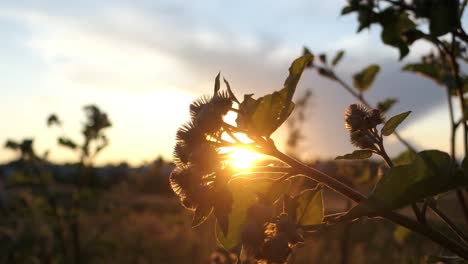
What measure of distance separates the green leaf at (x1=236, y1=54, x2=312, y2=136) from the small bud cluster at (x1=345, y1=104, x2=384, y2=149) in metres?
0.31

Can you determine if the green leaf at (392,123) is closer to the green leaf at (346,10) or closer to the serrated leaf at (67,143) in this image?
the green leaf at (346,10)

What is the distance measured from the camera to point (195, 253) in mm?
10719

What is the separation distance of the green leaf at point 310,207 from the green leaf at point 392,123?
266 millimetres

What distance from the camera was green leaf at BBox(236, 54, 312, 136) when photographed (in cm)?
135

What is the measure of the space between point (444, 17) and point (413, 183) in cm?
115

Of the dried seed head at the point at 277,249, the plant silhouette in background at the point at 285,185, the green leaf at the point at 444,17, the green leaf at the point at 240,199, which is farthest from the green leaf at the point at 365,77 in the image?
the dried seed head at the point at 277,249

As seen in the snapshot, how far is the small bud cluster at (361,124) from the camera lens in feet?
5.25

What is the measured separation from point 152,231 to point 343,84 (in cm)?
1105

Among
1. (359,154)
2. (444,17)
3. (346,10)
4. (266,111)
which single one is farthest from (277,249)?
(346,10)

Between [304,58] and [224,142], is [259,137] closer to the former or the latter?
[224,142]

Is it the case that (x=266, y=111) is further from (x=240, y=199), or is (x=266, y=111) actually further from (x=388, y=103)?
(x=388, y=103)

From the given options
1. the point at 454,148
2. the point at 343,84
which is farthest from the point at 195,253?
the point at 454,148

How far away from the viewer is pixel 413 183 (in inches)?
44.5

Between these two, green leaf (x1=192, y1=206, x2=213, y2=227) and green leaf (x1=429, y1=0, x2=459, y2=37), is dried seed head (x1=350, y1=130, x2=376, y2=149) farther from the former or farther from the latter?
green leaf (x1=429, y1=0, x2=459, y2=37)
